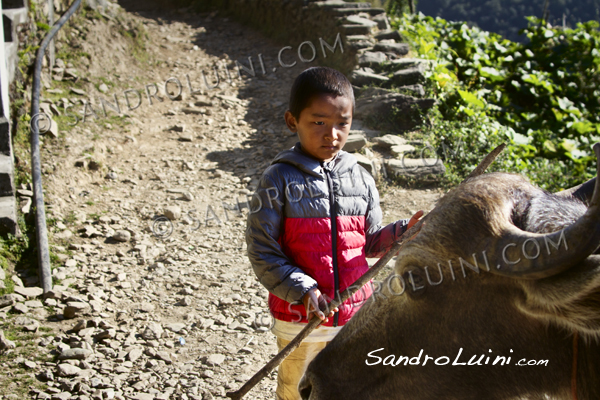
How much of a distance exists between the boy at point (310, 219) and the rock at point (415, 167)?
185 inches

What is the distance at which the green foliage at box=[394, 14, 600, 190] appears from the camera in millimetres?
8164

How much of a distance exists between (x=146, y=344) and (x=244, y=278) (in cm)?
130

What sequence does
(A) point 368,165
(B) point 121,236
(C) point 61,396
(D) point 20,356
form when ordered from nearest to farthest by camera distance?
(C) point 61,396 < (D) point 20,356 < (B) point 121,236 < (A) point 368,165

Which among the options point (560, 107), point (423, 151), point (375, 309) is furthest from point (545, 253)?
point (560, 107)

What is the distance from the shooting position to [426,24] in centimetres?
1098

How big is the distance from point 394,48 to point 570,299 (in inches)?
359

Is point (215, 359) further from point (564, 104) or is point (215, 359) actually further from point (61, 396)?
point (564, 104)

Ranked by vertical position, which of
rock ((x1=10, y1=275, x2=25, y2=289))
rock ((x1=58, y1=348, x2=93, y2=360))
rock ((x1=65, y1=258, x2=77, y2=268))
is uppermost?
rock ((x1=65, y1=258, x2=77, y2=268))

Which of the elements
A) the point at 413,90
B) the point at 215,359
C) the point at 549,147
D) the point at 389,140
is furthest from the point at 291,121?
the point at 549,147

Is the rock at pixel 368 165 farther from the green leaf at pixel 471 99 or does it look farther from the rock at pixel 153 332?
the rock at pixel 153 332

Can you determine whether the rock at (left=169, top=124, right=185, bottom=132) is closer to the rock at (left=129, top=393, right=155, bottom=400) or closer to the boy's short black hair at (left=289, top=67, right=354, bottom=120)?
the rock at (left=129, top=393, right=155, bottom=400)

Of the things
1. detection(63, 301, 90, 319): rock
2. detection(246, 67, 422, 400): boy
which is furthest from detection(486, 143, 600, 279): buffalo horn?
detection(63, 301, 90, 319): rock

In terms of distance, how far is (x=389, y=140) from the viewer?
7895mm

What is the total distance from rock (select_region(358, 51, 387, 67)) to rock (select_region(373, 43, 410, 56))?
0.33 metres
